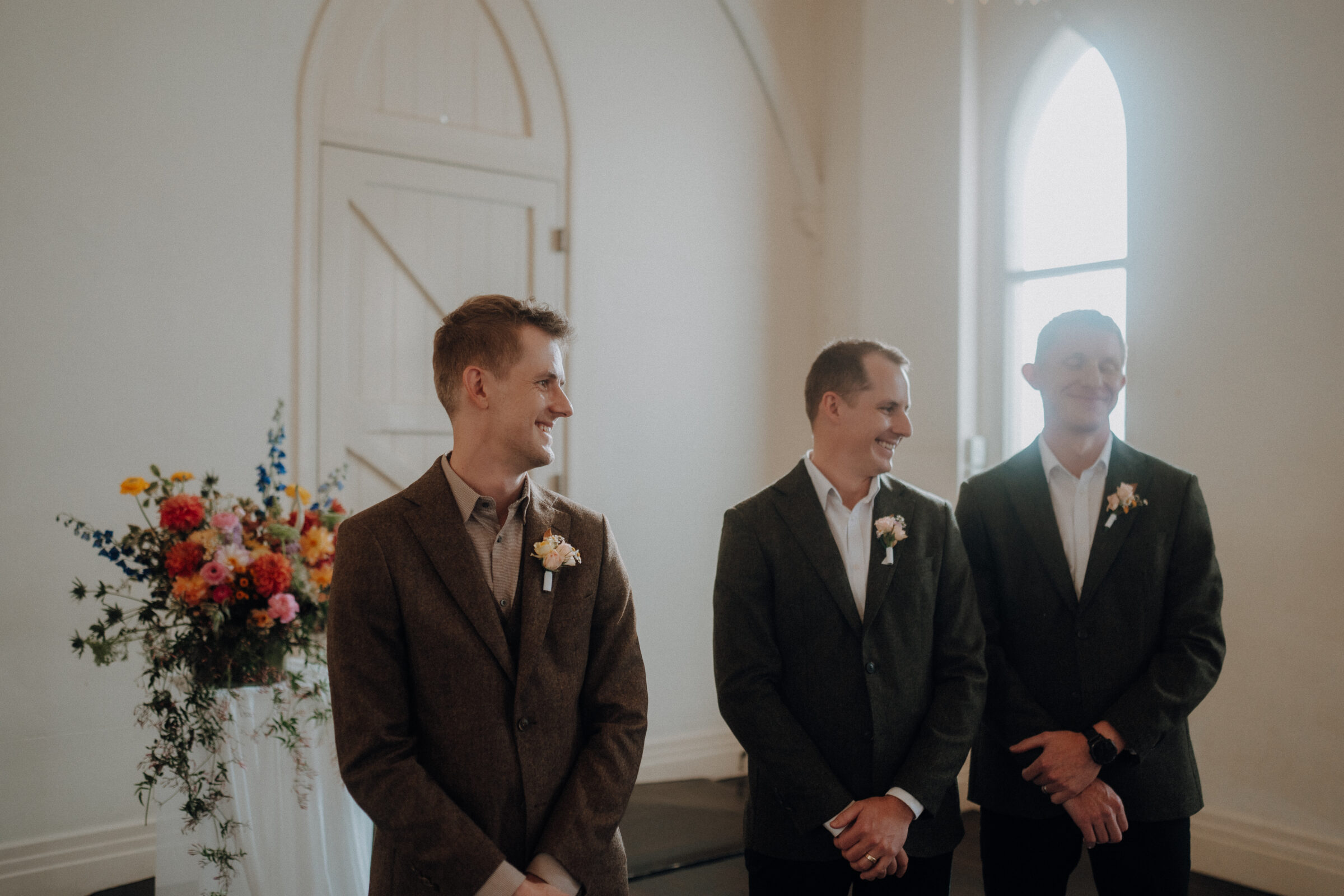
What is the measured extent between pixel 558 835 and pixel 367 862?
1.20 m

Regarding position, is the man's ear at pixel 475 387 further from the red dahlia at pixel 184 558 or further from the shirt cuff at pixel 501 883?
the red dahlia at pixel 184 558

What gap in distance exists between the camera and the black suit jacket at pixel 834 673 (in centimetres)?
209

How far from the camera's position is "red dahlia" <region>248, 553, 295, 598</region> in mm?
2557

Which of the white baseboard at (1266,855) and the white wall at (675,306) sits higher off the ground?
the white wall at (675,306)

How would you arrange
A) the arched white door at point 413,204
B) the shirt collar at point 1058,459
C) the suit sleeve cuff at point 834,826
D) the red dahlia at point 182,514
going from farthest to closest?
1. the arched white door at point 413,204
2. the red dahlia at point 182,514
3. the shirt collar at point 1058,459
4. the suit sleeve cuff at point 834,826

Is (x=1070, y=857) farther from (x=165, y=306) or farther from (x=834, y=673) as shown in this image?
(x=165, y=306)

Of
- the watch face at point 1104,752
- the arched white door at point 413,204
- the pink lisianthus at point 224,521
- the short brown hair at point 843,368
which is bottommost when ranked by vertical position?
the watch face at point 1104,752

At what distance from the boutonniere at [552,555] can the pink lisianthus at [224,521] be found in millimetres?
1097

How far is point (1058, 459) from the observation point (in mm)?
2457

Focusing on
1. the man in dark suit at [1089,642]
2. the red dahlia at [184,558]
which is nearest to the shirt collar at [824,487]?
the man in dark suit at [1089,642]

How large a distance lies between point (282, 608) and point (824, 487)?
1322mm

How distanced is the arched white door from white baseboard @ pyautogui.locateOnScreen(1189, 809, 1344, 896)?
2.92 m

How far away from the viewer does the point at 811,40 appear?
554 cm

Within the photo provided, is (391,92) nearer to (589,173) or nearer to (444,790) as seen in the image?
(589,173)
